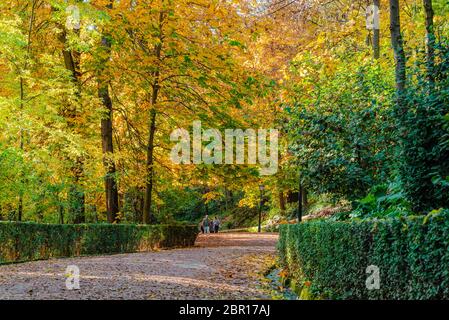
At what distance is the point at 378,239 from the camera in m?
5.91

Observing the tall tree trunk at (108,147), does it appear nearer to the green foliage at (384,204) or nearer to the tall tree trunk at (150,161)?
the tall tree trunk at (150,161)

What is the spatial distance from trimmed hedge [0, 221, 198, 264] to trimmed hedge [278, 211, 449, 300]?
26.8 ft

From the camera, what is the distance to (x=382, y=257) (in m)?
5.82

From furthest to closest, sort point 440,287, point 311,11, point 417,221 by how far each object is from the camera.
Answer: point 311,11, point 417,221, point 440,287

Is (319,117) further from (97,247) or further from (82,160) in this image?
(82,160)

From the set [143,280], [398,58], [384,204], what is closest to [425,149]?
[384,204]

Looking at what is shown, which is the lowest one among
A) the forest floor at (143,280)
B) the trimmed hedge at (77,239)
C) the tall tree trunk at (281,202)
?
the forest floor at (143,280)

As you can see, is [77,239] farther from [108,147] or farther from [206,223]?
[206,223]

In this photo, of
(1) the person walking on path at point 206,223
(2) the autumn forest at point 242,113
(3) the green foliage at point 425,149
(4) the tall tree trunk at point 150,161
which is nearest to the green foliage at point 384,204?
(2) the autumn forest at point 242,113

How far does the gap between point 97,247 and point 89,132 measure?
5757mm

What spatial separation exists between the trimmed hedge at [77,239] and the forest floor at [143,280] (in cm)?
90

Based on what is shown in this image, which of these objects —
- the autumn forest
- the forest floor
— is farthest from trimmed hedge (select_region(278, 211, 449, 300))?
the forest floor

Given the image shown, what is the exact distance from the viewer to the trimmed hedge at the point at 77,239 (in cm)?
1364

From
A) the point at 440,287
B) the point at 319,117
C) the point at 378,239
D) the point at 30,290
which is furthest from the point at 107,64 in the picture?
the point at 440,287
